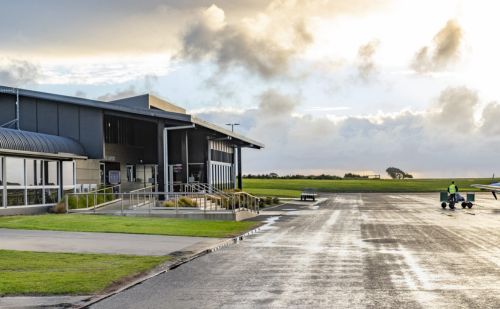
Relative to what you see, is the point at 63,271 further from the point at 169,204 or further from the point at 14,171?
the point at 169,204

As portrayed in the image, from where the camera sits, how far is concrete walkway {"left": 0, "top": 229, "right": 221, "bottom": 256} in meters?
16.6

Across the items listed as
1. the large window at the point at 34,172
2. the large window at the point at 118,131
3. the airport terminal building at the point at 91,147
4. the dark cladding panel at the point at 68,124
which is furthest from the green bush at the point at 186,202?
the large window at the point at 118,131

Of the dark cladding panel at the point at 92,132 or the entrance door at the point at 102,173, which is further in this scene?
the entrance door at the point at 102,173

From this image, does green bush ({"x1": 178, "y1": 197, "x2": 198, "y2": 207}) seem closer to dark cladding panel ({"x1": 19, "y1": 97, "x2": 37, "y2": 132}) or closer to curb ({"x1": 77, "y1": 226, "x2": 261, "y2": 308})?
curb ({"x1": 77, "y1": 226, "x2": 261, "y2": 308})

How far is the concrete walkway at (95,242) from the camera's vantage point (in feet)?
54.5

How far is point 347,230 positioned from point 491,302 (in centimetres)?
1478

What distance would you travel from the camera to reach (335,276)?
12.3 m

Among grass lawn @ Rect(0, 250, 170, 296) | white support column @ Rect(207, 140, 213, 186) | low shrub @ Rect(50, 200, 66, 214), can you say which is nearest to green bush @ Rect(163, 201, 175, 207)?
low shrub @ Rect(50, 200, 66, 214)

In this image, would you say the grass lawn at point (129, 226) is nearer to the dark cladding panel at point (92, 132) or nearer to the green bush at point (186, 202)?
the green bush at point (186, 202)

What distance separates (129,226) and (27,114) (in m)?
17.2

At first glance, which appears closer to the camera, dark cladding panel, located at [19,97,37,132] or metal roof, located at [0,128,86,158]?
metal roof, located at [0,128,86,158]

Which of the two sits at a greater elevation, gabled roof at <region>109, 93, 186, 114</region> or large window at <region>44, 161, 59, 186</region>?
gabled roof at <region>109, 93, 186, 114</region>

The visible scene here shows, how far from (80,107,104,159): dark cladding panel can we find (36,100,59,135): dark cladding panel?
1.57 metres

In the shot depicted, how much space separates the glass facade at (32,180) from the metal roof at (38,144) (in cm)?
53
